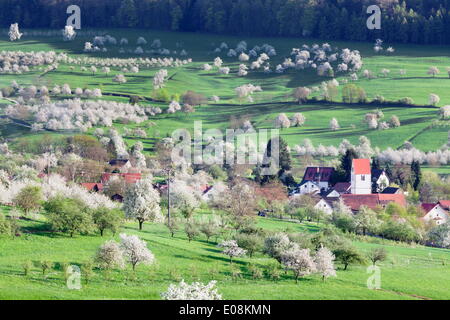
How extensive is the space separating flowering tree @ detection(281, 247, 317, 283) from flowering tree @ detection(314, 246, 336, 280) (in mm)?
369

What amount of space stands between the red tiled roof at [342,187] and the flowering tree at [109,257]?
50338mm

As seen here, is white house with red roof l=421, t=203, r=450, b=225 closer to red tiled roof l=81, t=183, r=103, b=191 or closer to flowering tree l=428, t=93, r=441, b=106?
red tiled roof l=81, t=183, r=103, b=191

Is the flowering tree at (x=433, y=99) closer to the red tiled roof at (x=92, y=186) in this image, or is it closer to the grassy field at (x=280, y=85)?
the grassy field at (x=280, y=85)

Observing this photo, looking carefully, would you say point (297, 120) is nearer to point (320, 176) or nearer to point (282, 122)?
point (282, 122)

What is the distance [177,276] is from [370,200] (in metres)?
42.6

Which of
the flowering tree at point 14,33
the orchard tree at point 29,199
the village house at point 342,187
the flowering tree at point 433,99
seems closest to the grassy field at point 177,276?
the orchard tree at point 29,199

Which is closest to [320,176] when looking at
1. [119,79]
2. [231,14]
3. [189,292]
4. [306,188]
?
[306,188]

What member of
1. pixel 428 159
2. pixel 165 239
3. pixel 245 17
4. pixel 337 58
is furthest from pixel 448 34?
pixel 165 239

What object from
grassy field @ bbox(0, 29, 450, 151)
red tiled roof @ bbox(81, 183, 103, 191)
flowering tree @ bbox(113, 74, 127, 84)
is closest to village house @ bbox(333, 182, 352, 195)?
grassy field @ bbox(0, 29, 450, 151)

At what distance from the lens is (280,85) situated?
14275cm

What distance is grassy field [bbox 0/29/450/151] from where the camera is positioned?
116 meters

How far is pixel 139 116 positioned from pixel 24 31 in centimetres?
5987

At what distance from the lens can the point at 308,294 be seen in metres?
44.7

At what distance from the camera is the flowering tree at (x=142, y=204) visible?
198 ft
